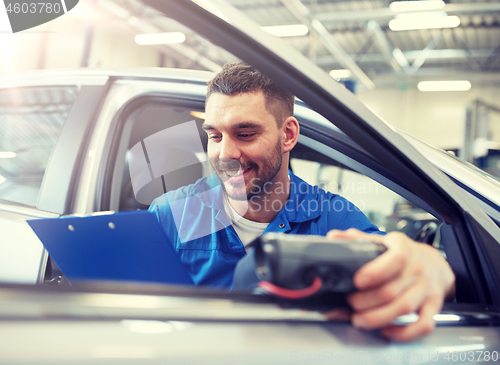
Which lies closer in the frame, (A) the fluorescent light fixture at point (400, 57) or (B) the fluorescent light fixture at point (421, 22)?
(B) the fluorescent light fixture at point (421, 22)

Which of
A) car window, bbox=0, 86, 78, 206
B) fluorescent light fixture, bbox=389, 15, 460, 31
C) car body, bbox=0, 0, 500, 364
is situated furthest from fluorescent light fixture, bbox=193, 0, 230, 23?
fluorescent light fixture, bbox=389, 15, 460, 31

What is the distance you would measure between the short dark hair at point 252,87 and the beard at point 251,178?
0.13 meters

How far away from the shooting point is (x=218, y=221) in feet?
4.56

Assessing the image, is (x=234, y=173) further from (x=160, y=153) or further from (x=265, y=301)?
(x=265, y=301)

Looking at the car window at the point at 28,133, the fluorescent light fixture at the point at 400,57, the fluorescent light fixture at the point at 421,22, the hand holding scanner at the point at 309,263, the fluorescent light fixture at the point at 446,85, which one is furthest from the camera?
the fluorescent light fixture at the point at 446,85

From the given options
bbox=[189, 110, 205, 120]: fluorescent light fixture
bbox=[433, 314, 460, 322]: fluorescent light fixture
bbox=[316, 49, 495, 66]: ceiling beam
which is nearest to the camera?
bbox=[433, 314, 460, 322]: fluorescent light fixture

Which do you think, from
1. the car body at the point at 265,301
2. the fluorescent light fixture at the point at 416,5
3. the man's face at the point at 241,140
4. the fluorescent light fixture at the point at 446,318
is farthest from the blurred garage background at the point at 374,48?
the fluorescent light fixture at the point at 446,318

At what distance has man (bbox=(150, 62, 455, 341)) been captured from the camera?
1.34m

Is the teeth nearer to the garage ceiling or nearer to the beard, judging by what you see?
the beard

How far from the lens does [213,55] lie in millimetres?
12484

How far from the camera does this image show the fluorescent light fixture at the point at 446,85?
43.8 feet

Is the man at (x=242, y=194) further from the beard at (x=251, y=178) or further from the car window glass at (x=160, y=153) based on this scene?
the car window glass at (x=160, y=153)

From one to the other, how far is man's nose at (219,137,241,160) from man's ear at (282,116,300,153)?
0.22 m

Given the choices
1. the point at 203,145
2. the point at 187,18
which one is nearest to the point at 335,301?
the point at 187,18
